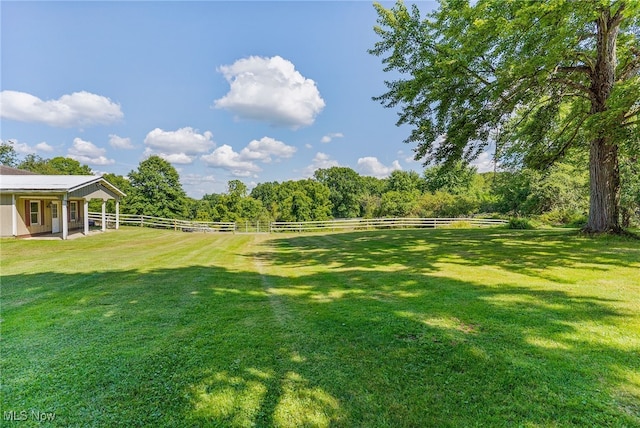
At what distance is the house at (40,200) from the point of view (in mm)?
15164

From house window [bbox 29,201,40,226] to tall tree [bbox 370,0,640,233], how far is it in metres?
19.2

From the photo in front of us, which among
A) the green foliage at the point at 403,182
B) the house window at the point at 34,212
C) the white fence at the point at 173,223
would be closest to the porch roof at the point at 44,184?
the house window at the point at 34,212

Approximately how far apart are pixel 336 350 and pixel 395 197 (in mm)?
42605

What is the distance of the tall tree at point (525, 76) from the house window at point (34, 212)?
19230 millimetres

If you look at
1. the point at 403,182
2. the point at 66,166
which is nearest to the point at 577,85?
the point at 403,182

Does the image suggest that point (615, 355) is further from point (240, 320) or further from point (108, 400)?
point (108, 400)

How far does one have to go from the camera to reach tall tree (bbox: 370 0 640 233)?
6883mm

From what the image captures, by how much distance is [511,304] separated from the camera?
13.7 ft

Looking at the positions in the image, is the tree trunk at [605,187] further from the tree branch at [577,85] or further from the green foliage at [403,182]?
the green foliage at [403,182]

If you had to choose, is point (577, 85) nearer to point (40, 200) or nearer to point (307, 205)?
point (40, 200)

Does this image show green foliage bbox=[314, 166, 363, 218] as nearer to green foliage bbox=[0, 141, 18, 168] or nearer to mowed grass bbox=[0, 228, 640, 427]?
green foliage bbox=[0, 141, 18, 168]

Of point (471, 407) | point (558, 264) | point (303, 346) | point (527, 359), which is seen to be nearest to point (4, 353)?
point (303, 346)

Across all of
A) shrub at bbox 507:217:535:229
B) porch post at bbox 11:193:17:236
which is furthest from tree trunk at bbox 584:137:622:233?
porch post at bbox 11:193:17:236

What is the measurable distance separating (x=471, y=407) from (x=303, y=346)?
1.62 metres
